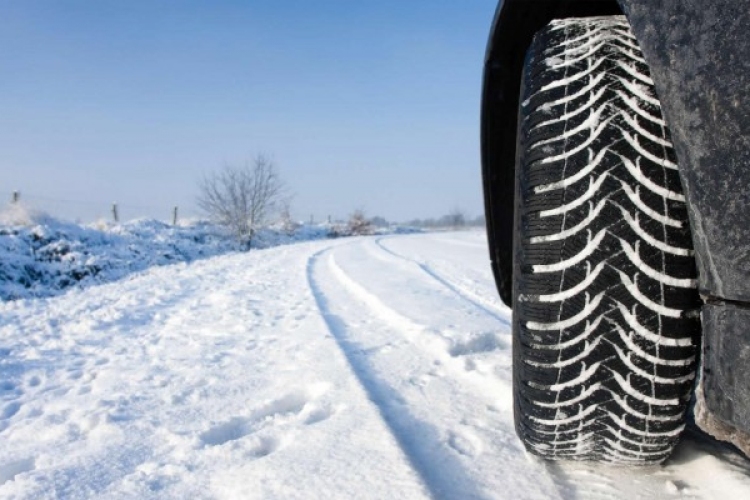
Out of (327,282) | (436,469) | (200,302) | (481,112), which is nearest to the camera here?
(436,469)

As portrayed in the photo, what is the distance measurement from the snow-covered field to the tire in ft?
0.68

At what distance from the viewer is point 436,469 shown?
43.1 inches

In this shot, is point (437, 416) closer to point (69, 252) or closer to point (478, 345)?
point (478, 345)

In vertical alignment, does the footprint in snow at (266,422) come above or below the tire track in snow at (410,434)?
below

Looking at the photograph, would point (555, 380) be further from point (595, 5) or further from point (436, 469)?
point (595, 5)

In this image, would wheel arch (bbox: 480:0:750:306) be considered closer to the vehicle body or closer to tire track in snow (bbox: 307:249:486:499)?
the vehicle body

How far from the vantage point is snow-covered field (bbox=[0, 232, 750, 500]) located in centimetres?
104

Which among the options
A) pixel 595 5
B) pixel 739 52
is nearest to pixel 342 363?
pixel 595 5

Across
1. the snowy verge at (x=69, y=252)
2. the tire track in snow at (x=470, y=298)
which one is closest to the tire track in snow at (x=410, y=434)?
the tire track in snow at (x=470, y=298)

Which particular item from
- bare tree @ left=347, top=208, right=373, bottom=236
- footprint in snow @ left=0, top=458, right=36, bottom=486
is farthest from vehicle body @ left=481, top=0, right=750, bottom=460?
bare tree @ left=347, top=208, right=373, bottom=236

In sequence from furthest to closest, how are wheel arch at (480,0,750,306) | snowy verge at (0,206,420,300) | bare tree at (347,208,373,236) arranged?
1. bare tree at (347,208,373,236)
2. snowy verge at (0,206,420,300)
3. wheel arch at (480,0,750,306)

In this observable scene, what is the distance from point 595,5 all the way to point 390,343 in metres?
1.61

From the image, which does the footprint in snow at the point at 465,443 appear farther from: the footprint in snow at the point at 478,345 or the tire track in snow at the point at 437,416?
the footprint in snow at the point at 478,345

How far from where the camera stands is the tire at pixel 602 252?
0.86 m
